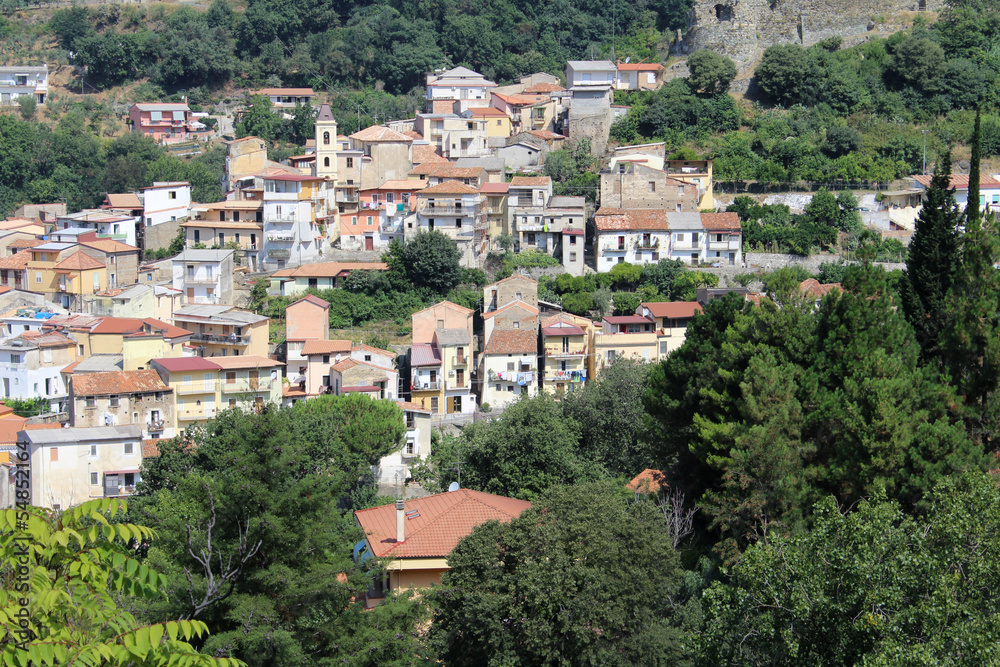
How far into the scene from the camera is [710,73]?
5362 cm

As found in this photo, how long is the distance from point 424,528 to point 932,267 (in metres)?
10.9

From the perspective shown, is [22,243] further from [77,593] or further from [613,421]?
[77,593]

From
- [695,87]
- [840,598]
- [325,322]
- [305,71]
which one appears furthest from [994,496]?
[305,71]

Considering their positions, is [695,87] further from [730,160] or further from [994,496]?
[994,496]

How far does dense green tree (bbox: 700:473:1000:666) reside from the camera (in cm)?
1002

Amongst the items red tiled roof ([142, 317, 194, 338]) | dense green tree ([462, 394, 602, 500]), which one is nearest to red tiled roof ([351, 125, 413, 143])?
red tiled roof ([142, 317, 194, 338])

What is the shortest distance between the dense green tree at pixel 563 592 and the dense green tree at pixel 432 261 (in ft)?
87.6

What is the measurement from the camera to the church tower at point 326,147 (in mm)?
48500

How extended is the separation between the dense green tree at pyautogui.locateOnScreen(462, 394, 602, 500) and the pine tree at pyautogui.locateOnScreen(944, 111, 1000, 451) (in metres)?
9.59

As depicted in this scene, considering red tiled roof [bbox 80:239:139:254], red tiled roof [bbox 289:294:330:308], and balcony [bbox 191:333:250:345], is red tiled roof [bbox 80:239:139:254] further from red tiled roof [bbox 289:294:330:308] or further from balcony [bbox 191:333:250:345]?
red tiled roof [bbox 289:294:330:308]

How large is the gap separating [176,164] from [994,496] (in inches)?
1990

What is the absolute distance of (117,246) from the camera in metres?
45.8

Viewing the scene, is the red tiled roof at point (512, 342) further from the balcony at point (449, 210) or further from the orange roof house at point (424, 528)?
the orange roof house at point (424, 528)

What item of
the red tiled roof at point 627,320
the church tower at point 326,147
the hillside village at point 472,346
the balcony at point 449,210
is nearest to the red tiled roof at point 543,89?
the hillside village at point 472,346
